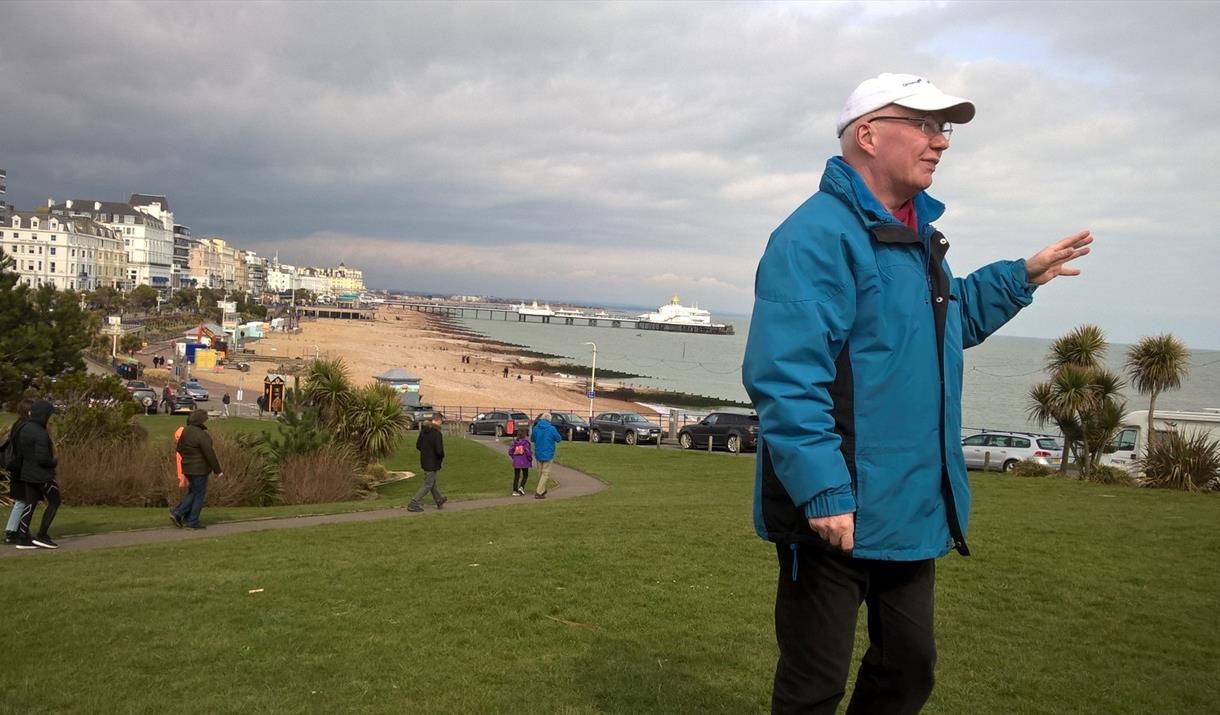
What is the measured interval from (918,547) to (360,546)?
8006 millimetres

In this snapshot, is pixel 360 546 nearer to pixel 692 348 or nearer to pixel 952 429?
pixel 952 429

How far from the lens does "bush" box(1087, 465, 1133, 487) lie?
19.7 m

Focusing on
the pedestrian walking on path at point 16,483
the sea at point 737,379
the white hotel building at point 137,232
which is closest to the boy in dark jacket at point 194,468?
the pedestrian walking on path at point 16,483

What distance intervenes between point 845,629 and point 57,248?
154m

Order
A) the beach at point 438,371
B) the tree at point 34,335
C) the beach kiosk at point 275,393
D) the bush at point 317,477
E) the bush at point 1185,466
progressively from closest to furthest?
the bush at point 1185,466 < the bush at point 317,477 < the beach kiosk at point 275,393 < the tree at point 34,335 < the beach at point 438,371

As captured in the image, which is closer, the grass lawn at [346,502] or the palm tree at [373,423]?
the grass lawn at [346,502]

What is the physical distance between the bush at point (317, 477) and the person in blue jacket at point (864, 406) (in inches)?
655

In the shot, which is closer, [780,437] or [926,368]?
[780,437]

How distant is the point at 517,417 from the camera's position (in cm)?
3962

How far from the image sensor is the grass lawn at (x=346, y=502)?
13.7m

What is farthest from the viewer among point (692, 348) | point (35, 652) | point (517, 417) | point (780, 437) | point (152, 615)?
point (692, 348)

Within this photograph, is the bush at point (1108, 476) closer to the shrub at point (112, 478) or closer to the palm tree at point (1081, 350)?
the palm tree at point (1081, 350)

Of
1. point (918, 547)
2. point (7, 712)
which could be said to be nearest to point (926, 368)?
point (918, 547)

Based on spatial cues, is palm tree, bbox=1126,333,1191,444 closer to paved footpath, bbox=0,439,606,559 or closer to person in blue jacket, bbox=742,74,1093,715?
paved footpath, bbox=0,439,606,559
